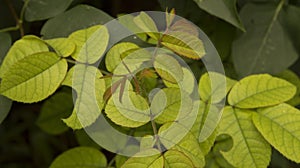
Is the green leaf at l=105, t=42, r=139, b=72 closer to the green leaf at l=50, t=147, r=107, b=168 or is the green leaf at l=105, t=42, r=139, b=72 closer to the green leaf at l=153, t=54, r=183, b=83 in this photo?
the green leaf at l=153, t=54, r=183, b=83

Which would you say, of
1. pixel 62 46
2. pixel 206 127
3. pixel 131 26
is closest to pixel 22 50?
pixel 62 46

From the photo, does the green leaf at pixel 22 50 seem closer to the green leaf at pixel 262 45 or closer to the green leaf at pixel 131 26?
the green leaf at pixel 131 26

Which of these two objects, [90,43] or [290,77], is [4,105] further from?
[290,77]

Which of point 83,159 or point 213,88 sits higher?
point 213,88

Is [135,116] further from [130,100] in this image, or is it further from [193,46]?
[193,46]

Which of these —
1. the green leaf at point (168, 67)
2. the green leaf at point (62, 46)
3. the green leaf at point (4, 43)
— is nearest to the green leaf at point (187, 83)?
the green leaf at point (168, 67)

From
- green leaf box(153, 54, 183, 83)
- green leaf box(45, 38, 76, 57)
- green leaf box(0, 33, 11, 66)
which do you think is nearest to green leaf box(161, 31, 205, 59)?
green leaf box(153, 54, 183, 83)

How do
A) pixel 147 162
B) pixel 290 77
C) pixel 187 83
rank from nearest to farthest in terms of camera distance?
pixel 147 162, pixel 187 83, pixel 290 77
